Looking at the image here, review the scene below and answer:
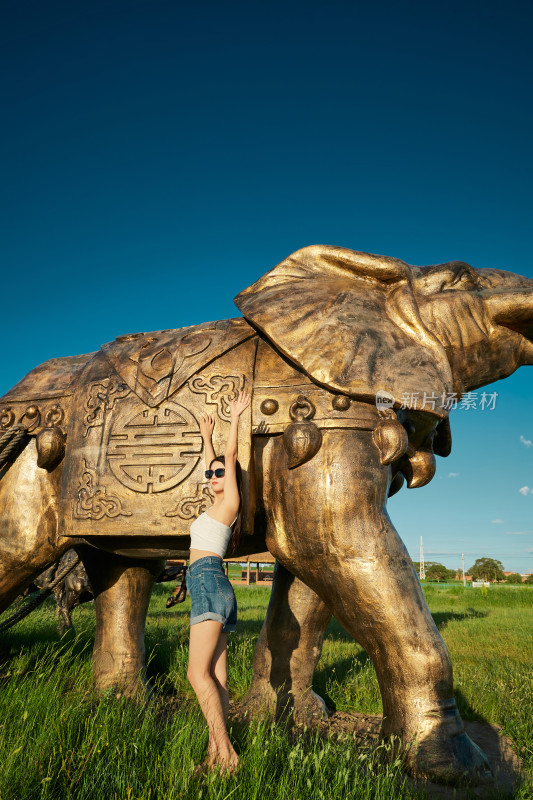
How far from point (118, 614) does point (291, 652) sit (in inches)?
41.1

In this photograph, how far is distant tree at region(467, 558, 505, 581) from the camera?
154 ft

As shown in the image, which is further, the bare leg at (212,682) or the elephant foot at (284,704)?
the elephant foot at (284,704)

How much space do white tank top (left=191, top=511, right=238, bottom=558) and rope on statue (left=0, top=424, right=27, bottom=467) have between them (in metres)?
1.21

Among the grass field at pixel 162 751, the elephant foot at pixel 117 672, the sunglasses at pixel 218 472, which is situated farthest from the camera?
the elephant foot at pixel 117 672

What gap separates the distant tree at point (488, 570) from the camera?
46.8 metres

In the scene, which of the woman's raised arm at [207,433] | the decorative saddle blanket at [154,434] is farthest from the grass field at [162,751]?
the woman's raised arm at [207,433]

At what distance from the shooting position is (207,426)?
2762 mm

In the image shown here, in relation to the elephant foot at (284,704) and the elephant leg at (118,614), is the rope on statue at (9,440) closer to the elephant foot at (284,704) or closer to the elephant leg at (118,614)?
the elephant leg at (118,614)

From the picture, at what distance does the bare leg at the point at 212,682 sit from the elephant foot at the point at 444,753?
65cm

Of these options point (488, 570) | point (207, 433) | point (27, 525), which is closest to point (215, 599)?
point (207, 433)

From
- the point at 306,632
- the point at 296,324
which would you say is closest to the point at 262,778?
the point at 306,632

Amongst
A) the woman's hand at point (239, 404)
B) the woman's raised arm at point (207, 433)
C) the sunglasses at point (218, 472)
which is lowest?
the sunglasses at point (218, 472)

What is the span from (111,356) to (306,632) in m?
1.82

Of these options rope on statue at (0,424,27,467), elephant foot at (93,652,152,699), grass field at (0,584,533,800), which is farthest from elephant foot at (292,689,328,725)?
rope on statue at (0,424,27,467)
